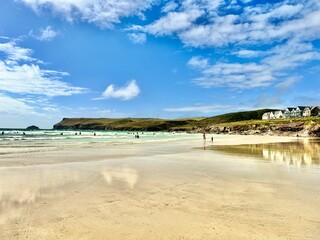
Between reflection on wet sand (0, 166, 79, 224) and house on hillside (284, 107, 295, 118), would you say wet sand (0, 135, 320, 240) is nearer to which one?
reflection on wet sand (0, 166, 79, 224)

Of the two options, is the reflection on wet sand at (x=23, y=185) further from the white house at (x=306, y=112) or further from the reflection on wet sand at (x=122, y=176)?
the white house at (x=306, y=112)

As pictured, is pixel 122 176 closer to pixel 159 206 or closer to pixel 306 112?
pixel 159 206

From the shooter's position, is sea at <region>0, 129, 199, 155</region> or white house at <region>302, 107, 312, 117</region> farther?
white house at <region>302, 107, 312, 117</region>

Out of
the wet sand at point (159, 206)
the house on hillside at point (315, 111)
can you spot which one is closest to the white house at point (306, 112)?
the house on hillside at point (315, 111)

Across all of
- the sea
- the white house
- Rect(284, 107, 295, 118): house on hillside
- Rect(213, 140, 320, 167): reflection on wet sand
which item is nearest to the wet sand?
Rect(213, 140, 320, 167): reflection on wet sand

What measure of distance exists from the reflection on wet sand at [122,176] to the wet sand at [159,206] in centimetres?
6

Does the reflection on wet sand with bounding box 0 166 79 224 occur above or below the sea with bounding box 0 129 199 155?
below

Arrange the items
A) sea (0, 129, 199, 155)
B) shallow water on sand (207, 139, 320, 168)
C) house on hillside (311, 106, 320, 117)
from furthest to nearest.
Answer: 1. house on hillside (311, 106, 320, 117)
2. sea (0, 129, 199, 155)
3. shallow water on sand (207, 139, 320, 168)

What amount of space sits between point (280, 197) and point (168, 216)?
5343 millimetres

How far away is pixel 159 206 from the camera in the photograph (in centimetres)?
1049

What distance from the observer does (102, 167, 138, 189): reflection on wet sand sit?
15172mm

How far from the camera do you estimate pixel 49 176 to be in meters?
16.9

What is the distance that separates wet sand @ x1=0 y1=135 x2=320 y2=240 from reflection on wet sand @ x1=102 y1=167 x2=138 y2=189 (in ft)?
0.19

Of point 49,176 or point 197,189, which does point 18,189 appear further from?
point 197,189
